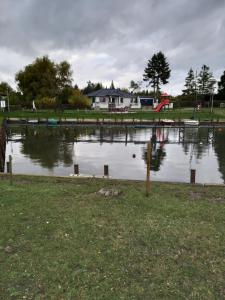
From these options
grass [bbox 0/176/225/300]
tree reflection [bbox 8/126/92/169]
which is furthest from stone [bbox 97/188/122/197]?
tree reflection [bbox 8/126/92/169]

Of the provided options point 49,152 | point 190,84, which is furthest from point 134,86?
point 49,152

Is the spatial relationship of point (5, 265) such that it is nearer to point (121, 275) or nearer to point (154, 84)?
point (121, 275)

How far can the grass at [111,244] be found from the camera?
15.1 ft

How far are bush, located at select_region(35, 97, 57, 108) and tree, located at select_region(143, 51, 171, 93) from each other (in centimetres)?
3069

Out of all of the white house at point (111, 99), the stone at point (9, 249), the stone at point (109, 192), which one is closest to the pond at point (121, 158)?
the stone at point (109, 192)

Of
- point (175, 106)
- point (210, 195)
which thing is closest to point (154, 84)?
point (175, 106)

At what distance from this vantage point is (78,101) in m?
69.5

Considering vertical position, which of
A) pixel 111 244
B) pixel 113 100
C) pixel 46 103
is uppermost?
pixel 113 100

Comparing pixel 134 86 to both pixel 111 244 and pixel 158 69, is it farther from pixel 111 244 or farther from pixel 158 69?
pixel 111 244

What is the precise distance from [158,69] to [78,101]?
2718 centimetres

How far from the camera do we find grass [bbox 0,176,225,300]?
4.61 meters

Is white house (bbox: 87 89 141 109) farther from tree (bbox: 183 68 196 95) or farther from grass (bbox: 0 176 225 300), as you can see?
grass (bbox: 0 176 225 300)

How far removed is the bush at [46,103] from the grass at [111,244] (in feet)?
192

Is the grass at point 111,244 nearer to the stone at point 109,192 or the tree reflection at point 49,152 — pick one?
the stone at point 109,192
